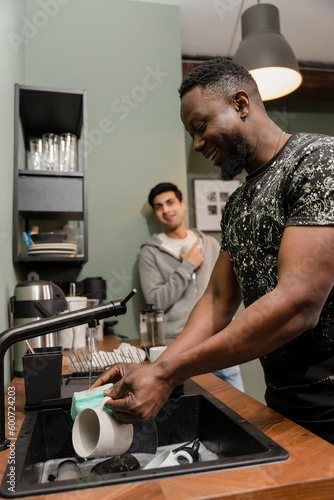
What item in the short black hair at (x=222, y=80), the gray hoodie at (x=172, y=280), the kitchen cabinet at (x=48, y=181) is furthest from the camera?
the gray hoodie at (x=172, y=280)

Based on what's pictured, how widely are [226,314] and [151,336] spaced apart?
88 cm

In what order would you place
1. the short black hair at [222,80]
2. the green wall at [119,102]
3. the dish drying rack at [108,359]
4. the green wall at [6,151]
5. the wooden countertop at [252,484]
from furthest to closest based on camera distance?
1. the green wall at [119,102]
2. the green wall at [6,151]
3. the dish drying rack at [108,359]
4. the short black hair at [222,80]
5. the wooden countertop at [252,484]

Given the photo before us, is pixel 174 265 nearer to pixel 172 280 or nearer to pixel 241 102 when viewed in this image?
pixel 172 280

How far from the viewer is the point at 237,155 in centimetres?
112

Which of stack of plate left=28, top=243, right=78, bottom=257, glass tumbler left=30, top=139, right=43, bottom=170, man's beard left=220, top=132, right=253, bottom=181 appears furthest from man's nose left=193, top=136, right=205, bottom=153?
glass tumbler left=30, top=139, right=43, bottom=170

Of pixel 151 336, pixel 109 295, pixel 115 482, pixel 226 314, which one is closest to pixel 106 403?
pixel 115 482

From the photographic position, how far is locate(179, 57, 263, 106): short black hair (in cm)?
108

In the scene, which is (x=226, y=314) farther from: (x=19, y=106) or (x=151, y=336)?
(x=19, y=106)

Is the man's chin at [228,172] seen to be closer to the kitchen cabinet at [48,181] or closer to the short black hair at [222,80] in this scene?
the short black hair at [222,80]

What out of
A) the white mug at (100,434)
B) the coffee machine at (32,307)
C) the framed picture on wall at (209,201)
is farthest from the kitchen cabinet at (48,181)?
the framed picture on wall at (209,201)

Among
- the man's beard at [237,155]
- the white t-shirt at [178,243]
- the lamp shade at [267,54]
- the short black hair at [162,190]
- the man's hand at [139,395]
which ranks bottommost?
Answer: the man's hand at [139,395]

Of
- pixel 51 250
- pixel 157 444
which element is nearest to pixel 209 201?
pixel 51 250

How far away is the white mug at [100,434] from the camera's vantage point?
81 cm

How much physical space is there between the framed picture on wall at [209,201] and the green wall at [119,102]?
843mm
